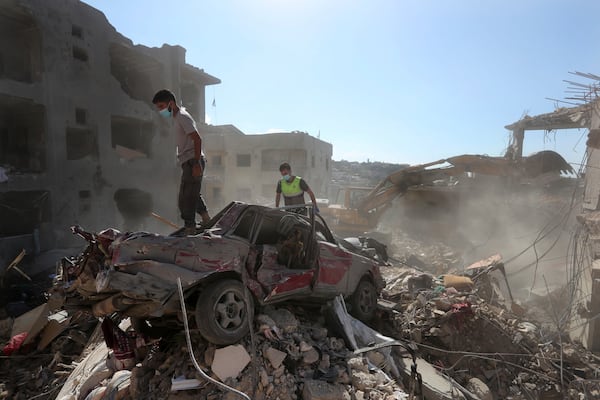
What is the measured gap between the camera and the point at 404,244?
17.2 metres

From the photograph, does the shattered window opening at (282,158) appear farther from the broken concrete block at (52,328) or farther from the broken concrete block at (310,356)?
the broken concrete block at (310,356)

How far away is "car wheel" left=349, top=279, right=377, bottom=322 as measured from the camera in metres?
5.99

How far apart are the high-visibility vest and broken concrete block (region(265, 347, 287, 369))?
13.0 feet

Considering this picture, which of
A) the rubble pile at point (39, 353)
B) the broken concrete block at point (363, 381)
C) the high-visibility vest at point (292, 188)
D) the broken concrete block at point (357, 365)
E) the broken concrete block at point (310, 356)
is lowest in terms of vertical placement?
the rubble pile at point (39, 353)

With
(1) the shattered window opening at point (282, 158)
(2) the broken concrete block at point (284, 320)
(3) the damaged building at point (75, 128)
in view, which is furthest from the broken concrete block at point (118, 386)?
(1) the shattered window opening at point (282, 158)

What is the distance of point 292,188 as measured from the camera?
7277 millimetres

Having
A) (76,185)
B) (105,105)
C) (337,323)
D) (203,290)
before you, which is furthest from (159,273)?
(105,105)

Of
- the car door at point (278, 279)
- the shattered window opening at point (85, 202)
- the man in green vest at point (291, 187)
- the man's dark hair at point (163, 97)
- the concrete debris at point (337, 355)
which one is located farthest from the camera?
the shattered window opening at point (85, 202)

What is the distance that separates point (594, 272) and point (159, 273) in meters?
7.75

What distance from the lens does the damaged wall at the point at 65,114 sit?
11820mm

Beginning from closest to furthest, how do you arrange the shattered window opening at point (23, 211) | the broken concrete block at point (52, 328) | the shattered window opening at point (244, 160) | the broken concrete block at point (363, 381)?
the broken concrete block at point (363, 381) < the broken concrete block at point (52, 328) < the shattered window opening at point (23, 211) < the shattered window opening at point (244, 160)

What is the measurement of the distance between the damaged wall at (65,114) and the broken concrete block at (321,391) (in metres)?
12.2

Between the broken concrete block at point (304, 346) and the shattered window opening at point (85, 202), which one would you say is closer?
the broken concrete block at point (304, 346)

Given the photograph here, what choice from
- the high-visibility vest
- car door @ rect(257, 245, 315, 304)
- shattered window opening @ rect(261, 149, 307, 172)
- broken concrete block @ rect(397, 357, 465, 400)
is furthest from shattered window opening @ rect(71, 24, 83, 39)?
shattered window opening @ rect(261, 149, 307, 172)
